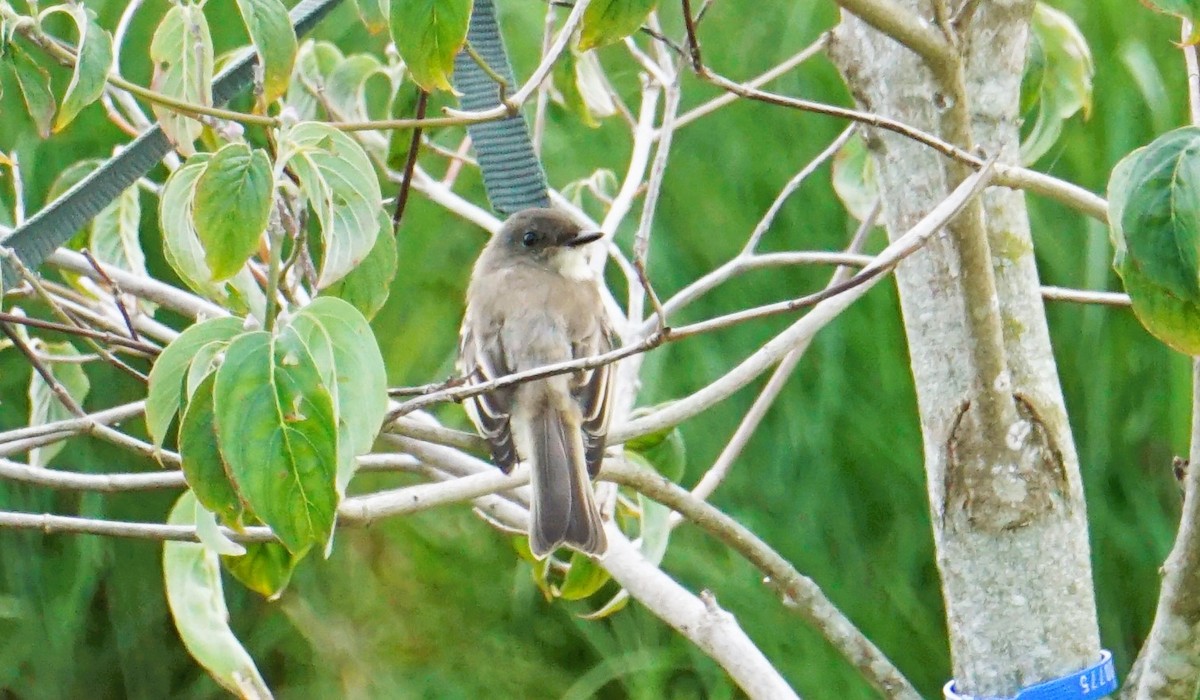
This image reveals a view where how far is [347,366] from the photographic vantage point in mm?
1263

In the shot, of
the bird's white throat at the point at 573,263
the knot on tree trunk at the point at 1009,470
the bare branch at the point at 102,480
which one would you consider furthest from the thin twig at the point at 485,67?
the bird's white throat at the point at 573,263

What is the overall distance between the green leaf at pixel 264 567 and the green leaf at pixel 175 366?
0.64m

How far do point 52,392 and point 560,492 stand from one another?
79cm

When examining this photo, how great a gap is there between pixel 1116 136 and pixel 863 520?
1077 millimetres

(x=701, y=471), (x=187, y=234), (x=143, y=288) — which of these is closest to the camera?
(x=187, y=234)

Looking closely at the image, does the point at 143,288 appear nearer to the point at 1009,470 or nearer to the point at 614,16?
the point at 614,16

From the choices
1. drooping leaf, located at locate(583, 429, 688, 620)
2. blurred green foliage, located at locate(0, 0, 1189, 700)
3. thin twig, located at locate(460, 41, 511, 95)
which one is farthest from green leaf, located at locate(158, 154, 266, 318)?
blurred green foliage, located at locate(0, 0, 1189, 700)

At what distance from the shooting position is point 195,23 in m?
1.54

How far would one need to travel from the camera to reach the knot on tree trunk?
178 centimetres

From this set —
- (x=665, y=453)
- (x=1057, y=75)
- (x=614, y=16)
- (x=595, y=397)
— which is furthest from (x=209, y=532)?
(x=1057, y=75)

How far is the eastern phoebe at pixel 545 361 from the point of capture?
7.22 feet

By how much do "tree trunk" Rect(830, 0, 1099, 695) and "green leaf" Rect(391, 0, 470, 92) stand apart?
697 millimetres

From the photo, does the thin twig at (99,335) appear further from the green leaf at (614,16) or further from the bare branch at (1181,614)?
the bare branch at (1181,614)

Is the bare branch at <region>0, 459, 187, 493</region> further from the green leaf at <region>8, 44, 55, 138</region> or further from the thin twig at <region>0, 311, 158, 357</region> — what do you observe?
the green leaf at <region>8, 44, 55, 138</region>
